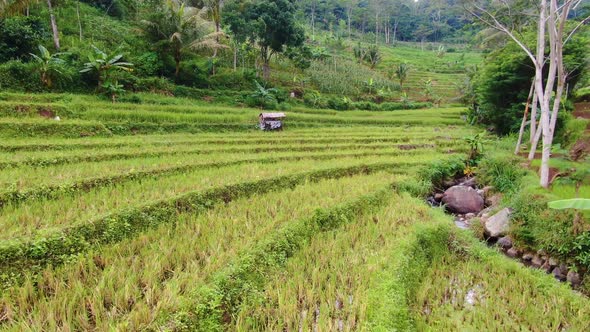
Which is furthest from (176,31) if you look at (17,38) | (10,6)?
(10,6)

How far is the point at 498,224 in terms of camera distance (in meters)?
6.28

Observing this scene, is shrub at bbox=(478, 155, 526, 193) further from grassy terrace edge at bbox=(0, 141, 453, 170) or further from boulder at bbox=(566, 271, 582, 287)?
boulder at bbox=(566, 271, 582, 287)

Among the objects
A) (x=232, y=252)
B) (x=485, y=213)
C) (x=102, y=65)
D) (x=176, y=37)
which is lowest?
(x=485, y=213)

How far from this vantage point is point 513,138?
13727mm

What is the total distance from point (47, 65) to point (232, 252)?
12940 millimetres

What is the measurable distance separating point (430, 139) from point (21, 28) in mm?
16921

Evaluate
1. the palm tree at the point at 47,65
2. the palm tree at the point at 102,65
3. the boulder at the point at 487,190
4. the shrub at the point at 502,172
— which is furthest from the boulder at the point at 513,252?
the palm tree at the point at 47,65

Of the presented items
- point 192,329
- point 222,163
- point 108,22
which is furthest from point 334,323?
point 108,22

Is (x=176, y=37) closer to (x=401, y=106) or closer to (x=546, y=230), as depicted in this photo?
(x=546, y=230)

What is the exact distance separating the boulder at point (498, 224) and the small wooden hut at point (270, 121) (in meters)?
10.1

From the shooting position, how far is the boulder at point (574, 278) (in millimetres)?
4722

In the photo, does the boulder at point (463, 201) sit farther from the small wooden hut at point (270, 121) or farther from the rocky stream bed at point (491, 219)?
the small wooden hut at point (270, 121)

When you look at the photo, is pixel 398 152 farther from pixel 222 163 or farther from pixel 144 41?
pixel 144 41

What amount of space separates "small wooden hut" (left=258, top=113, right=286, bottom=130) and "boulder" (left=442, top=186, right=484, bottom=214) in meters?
8.59
